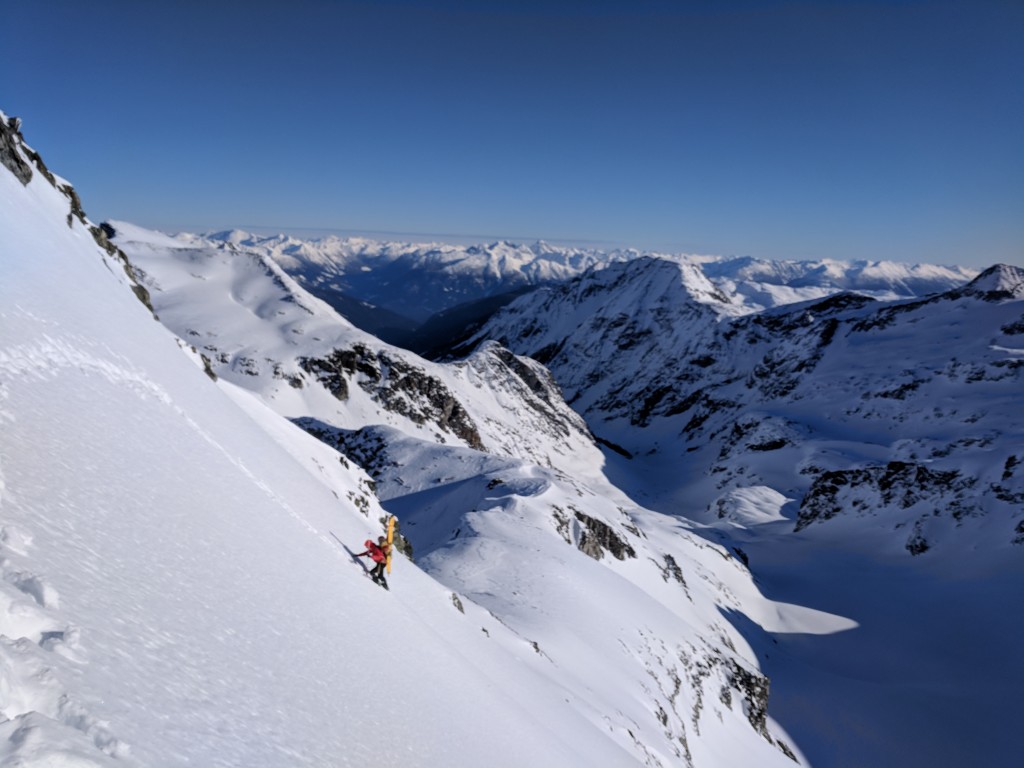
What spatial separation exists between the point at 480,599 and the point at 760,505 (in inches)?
3118

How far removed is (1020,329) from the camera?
112m

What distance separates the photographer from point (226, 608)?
7.20 m

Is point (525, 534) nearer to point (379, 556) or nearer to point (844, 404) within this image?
point (379, 556)

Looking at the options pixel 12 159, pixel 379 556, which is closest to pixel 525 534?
pixel 379 556

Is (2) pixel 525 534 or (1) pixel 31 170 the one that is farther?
(2) pixel 525 534

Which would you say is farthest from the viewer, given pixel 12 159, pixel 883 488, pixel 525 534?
pixel 883 488

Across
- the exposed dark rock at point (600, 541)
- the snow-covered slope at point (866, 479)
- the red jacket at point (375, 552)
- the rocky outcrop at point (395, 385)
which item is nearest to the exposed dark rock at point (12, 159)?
the red jacket at point (375, 552)

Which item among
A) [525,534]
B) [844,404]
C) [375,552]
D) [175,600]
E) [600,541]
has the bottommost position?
[600,541]

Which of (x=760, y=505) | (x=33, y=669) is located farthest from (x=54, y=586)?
(x=760, y=505)

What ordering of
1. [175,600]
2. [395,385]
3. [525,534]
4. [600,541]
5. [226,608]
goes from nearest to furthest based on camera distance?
1. [175,600]
2. [226,608]
3. [525,534]
4. [600,541]
5. [395,385]

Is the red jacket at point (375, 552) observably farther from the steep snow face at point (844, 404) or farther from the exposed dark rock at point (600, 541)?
the steep snow face at point (844, 404)

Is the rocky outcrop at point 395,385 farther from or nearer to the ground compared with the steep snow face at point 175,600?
nearer to the ground

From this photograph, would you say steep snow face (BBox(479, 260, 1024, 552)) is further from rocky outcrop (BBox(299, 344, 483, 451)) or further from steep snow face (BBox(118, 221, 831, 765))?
rocky outcrop (BBox(299, 344, 483, 451))

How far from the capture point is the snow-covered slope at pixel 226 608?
4.91 metres
